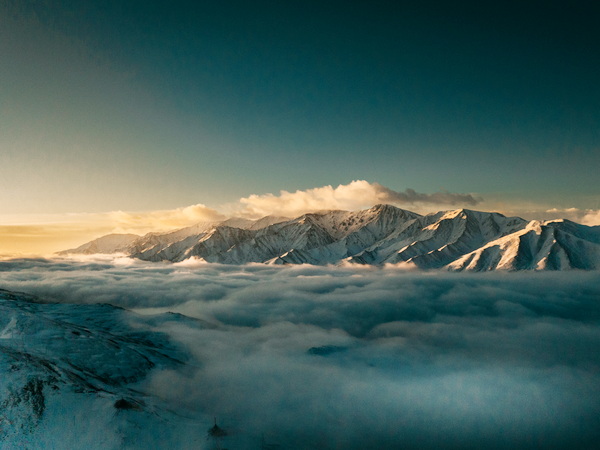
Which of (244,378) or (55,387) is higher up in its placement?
(55,387)

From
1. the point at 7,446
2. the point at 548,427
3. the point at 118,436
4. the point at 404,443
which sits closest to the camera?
the point at 7,446

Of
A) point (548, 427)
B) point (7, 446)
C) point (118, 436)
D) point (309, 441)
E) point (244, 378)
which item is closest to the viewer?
point (7, 446)

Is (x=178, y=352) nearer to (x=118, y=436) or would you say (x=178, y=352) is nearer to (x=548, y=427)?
(x=118, y=436)

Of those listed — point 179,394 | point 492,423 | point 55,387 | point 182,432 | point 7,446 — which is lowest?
point 492,423

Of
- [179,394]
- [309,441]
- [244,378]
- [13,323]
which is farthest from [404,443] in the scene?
[13,323]

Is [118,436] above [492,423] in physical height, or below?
above

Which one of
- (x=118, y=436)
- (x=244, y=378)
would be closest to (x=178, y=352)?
(x=244, y=378)

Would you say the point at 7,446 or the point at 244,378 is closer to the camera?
the point at 7,446

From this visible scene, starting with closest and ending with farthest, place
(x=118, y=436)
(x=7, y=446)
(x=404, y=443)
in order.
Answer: (x=7, y=446) → (x=118, y=436) → (x=404, y=443)

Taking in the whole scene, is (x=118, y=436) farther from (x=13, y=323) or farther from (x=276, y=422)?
(x=13, y=323)
